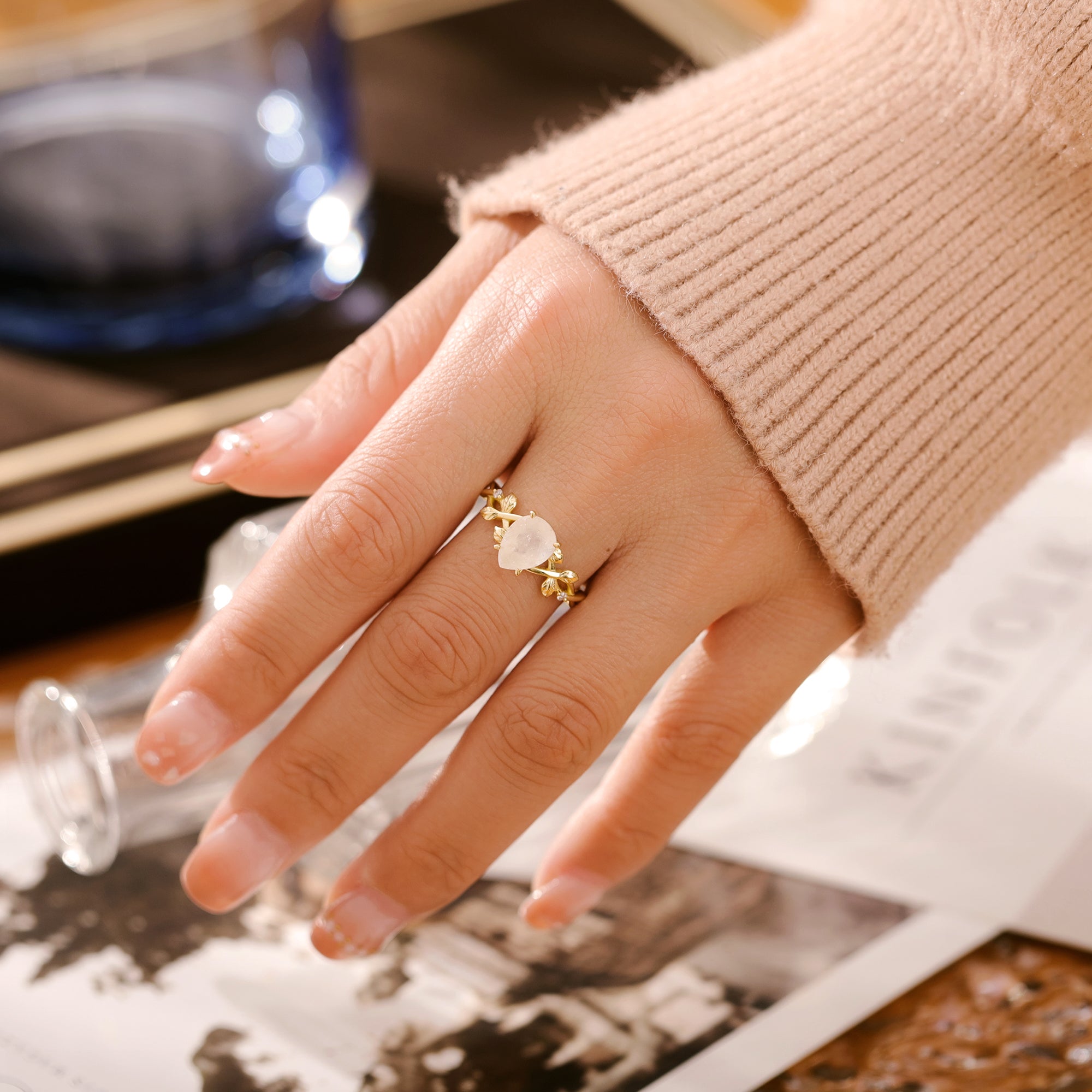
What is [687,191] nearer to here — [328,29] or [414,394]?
[414,394]

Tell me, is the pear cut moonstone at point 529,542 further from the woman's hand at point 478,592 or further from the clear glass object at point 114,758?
the clear glass object at point 114,758

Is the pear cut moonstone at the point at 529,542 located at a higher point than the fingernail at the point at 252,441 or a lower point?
lower

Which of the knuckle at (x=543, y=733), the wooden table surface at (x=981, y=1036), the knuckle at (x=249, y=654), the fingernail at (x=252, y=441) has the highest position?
the fingernail at (x=252, y=441)

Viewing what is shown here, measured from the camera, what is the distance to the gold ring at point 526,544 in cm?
38

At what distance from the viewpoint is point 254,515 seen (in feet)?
2.13

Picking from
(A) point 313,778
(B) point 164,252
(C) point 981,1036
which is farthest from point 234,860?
(B) point 164,252

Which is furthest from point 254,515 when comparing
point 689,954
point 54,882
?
point 689,954

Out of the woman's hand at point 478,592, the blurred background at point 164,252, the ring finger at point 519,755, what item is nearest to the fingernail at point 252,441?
the woman's hand at point 478,592

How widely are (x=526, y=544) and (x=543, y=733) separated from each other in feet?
0.21

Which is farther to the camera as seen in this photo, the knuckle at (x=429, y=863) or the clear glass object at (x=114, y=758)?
the clear glass object at (x=114, y=758)

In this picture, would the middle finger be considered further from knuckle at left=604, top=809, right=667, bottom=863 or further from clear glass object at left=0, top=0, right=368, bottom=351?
clear glass object at left=0, top=0, right=368, bottom=351

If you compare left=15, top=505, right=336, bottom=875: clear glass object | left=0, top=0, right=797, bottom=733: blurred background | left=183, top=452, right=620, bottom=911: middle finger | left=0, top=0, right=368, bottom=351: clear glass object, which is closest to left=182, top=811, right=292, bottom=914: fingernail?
left=183, top=452, right=620, bottom=911: middle finger

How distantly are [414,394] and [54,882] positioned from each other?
0.29m

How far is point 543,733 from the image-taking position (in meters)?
0.39
